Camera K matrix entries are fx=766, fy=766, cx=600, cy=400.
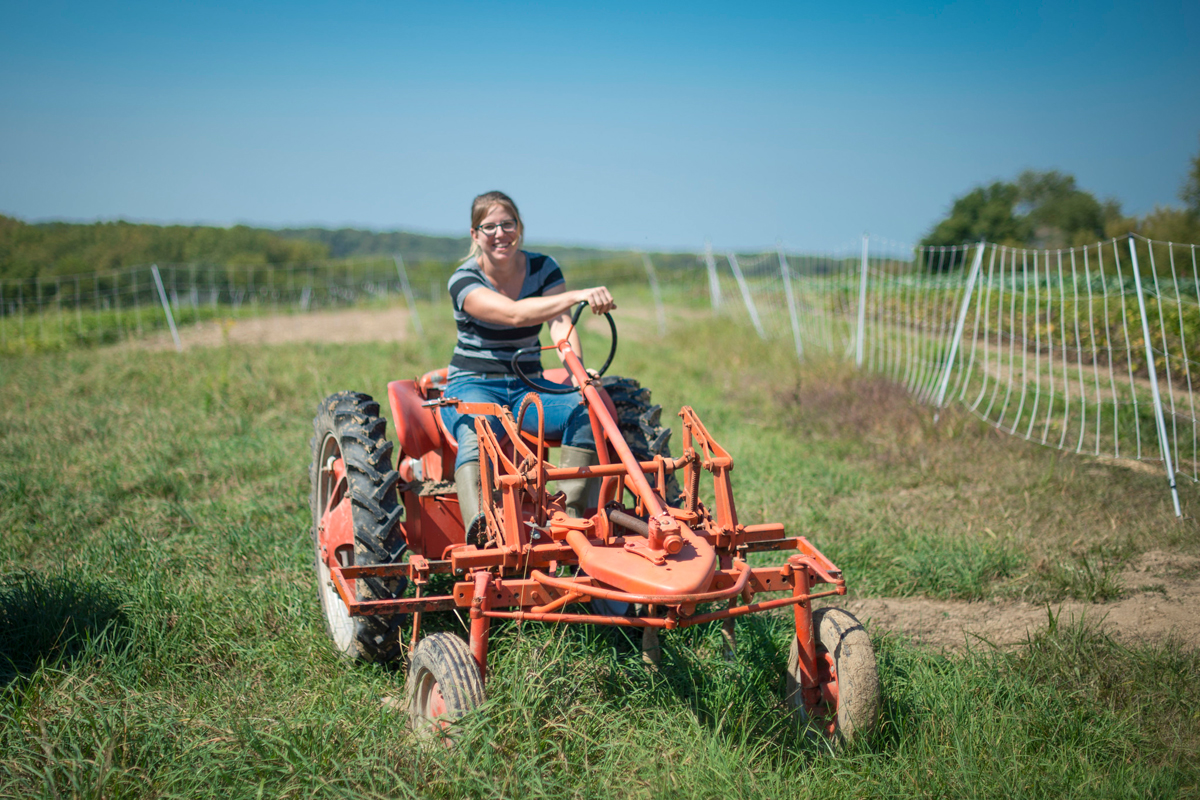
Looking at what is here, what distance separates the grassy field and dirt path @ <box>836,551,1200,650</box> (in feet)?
0.37

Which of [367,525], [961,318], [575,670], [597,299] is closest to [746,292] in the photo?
[961,318]

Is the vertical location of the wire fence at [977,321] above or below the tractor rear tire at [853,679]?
above

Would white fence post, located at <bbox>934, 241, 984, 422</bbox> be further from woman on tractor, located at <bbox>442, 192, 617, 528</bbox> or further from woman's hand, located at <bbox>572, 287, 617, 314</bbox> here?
woman's hand, located at <bbox>572, 287, 617, 314</bbox>

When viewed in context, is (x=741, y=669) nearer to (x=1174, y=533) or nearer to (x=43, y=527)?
(x=1174, y=533)

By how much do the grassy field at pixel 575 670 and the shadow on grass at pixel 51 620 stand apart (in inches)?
0.5

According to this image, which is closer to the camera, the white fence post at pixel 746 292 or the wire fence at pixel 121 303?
the white fence post at pixel 746 292

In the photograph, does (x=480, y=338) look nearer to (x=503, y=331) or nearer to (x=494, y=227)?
(x=503, y=331)

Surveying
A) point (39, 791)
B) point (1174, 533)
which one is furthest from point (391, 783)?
point (1174, 533)

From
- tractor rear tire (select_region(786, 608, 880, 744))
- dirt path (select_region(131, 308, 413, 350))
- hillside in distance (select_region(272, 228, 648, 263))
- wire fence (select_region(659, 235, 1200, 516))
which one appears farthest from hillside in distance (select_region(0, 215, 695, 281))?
wire fence (select_region(659, 235, 1200, 516))

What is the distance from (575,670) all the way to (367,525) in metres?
1.04

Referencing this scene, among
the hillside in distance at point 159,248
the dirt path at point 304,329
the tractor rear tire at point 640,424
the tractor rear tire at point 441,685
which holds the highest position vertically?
the hillside in distance at point 159,248

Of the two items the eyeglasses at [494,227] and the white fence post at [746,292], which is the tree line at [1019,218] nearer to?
the white fence post at [746,292]

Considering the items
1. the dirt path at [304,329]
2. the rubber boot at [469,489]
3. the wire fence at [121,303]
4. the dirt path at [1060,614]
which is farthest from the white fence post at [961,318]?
the wire fence at [121,303]

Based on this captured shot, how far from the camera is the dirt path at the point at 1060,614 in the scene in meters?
3.53
